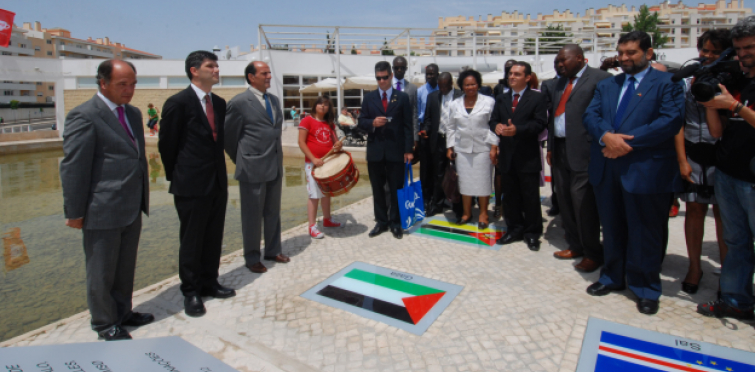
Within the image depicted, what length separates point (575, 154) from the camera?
12.2ft

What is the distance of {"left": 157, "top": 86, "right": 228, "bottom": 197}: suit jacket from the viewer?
9.95 feet

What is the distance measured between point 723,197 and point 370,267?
2742 millimetres

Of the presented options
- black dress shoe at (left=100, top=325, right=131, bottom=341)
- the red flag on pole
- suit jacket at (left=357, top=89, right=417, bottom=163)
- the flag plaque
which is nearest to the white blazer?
suit jacket at (left=357, top=89, right=417, bottom=163)

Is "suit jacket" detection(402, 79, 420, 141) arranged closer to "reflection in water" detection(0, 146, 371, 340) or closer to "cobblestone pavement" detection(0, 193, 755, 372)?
"cobblestone pavement" detection(0, 193, 755, 372)

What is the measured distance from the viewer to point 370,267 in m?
3.98

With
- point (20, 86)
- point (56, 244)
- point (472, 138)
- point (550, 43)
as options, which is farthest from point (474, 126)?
point (20, 86)

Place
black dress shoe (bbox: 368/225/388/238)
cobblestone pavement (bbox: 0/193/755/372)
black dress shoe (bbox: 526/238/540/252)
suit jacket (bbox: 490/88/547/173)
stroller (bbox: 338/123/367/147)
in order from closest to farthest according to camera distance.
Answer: cobblestone pavement (bbox: 0/193/755/372), suit jacket (bbox: 490/88/547/173), black dress shoe (bbox: 526/238/540/252), black dress shoe (bbox: 368/225/388/238), stroller (bbox: 338/123/367/147)

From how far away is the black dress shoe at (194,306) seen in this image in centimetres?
311

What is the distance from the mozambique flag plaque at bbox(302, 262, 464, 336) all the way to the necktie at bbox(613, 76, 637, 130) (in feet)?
5.67

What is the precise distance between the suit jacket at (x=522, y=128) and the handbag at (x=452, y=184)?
0.69 metres

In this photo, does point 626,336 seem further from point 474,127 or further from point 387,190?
point 387,190

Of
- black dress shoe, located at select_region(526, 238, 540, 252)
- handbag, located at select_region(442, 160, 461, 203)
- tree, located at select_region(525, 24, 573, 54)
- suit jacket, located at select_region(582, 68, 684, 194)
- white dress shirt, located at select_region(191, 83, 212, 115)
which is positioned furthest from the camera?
tree, located at select_region(525, 24, 573, 54)

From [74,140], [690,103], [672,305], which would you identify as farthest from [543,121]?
[74,140]

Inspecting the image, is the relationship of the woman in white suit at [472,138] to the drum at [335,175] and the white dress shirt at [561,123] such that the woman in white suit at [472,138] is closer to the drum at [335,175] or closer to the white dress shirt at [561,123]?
the white dress shirt at [561,123]
